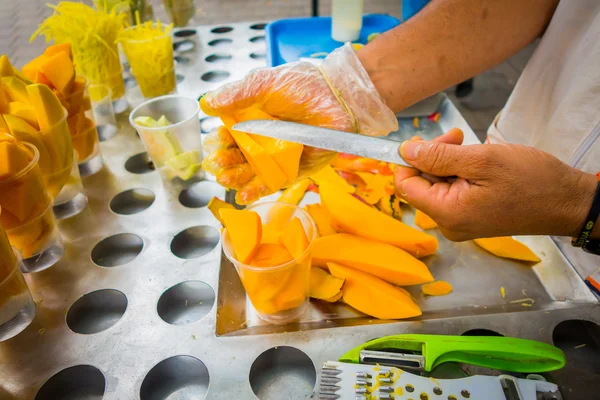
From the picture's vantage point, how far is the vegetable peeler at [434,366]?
2.12ft

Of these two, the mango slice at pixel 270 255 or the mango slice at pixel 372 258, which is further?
the mango slice at pixel 372 258

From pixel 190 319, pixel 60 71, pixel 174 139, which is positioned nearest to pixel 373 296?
pixel 190 319

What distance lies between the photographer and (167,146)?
1.14 metres

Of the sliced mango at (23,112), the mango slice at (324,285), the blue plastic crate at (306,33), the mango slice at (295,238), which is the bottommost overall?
the mango slice at (324,285)

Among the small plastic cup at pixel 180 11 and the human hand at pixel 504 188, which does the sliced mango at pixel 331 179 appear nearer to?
the human hand at pixel 504 188

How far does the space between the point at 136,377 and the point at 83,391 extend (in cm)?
14

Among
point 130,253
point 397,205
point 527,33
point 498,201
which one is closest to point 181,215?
point 130,253

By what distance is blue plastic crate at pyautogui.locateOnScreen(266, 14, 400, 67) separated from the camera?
1.82 m

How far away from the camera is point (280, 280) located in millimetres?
796

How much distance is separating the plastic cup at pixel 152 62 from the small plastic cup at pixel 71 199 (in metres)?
0.52

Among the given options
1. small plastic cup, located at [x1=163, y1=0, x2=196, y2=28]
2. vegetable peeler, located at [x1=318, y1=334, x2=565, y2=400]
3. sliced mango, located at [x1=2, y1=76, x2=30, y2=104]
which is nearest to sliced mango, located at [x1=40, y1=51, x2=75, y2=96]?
sliced mango, located at [x1=2, y1=76, x2=30, y2=104]

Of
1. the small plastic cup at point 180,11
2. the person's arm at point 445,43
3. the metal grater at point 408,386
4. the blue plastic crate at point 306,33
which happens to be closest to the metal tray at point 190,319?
the metal grater at point 408,386

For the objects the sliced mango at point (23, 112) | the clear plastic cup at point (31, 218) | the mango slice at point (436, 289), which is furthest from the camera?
the mango slice at point (436, 289)

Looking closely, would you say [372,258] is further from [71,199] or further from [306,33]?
[306,33]
